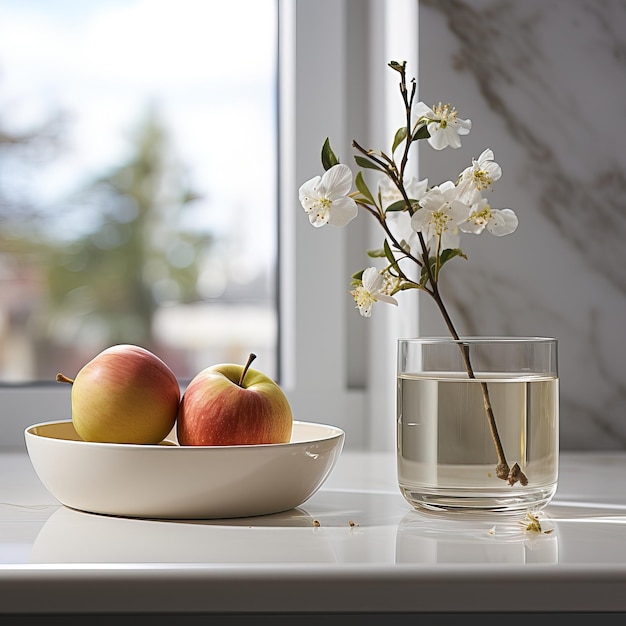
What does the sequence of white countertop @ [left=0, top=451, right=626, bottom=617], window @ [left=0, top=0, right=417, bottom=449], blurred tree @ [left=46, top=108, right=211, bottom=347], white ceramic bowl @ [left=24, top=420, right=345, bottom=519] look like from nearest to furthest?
white countertop @ [left=0, top=451, right=626, bottom=617], white ceramic bowl @ [left=24, top=420, right=345, bottom=519], window @ [left=0, top=0, right=417, bottom=449], blurred tree @ [left=46, top=108, right=211, bottom=347]

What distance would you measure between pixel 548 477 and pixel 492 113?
0.54 m

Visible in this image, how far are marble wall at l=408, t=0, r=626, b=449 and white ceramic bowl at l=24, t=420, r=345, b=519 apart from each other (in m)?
0.45

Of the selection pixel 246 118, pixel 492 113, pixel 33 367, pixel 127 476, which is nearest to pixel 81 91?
pixel 246 118

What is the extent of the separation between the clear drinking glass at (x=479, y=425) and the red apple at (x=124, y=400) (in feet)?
0.72

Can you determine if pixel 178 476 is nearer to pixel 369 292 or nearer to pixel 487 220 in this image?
pixel 369 292

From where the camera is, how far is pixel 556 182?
1.14m

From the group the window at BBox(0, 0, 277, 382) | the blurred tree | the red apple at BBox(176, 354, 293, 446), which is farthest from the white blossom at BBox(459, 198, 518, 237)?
the blurred tree

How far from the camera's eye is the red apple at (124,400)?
2.56 ft

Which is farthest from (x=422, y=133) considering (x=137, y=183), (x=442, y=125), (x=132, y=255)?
(x=137, y=183)

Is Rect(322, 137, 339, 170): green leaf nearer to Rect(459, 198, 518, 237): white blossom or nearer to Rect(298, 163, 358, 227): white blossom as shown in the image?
Rect(298, 163, 358, 227): white blossom

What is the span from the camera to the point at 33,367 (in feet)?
25.5

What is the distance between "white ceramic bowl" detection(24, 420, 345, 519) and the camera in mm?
715

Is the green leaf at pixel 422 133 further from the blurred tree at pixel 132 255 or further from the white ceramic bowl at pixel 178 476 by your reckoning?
the blurred tree at pixel 132 255

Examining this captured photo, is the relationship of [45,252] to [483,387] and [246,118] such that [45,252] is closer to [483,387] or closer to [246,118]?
[246,118]
